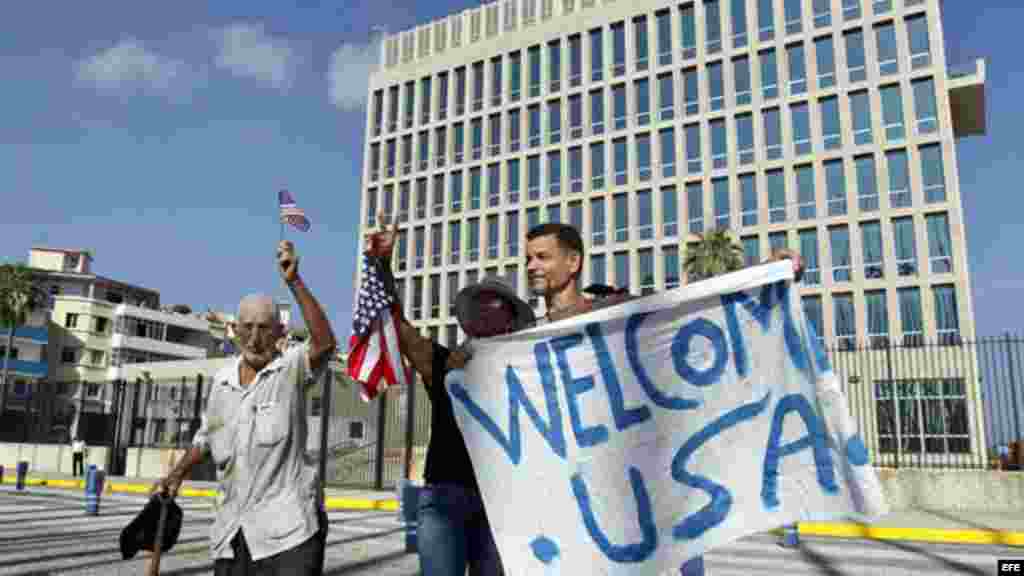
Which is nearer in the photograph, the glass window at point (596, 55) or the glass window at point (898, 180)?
the glass window at point (898, 180)

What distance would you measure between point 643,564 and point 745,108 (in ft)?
145

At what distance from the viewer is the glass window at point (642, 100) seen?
47.9m

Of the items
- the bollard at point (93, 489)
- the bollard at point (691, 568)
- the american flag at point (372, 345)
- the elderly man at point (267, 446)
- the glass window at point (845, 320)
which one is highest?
the glass window at point (845, 320)

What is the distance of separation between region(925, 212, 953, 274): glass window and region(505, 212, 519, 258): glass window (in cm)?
2376

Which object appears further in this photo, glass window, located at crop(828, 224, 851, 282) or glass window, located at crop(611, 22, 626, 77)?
glass window, located at crop(611, 22, 626, 77)

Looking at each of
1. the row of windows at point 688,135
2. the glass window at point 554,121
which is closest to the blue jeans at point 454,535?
the row of windows at point 688,135

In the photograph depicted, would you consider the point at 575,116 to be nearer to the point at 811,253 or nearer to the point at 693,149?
the point at 693,149

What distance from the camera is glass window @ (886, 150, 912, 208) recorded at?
3894cm

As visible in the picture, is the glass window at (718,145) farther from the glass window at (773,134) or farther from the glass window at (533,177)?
the glass window at (533,177)

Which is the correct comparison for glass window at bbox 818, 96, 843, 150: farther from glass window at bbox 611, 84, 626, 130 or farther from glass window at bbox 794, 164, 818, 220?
glass window at bbox 611, 84, 626, 130

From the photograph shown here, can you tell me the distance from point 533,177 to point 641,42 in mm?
10848

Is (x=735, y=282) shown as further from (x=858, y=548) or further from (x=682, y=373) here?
(x=858, y=548)

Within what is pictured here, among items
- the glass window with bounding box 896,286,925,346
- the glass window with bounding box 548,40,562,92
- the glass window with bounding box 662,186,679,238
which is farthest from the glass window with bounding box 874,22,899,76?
the glass window with bounding box 548,40,562,92

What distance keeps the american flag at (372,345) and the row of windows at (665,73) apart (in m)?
43.1
